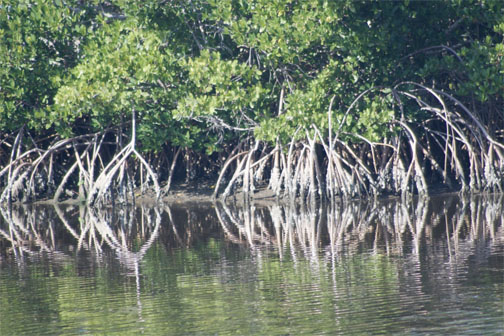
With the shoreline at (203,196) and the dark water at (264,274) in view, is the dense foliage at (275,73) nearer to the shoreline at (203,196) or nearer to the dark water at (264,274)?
the shoreline at (203,196)

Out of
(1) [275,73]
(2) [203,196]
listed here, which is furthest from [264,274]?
(2) [203,196]

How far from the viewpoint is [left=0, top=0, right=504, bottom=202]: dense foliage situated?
12719 mm

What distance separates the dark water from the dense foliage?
63.1 inches

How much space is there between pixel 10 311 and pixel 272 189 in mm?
8425

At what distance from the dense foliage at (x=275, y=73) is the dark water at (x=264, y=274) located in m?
1.60

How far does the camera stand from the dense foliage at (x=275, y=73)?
12.7 m

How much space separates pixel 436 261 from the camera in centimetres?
773

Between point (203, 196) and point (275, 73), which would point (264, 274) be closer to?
point (275, 73)

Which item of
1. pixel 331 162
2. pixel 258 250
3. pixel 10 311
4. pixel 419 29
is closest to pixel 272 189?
pixel 331 162

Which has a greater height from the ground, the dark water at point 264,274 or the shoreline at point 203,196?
the shoreline at point 203,196

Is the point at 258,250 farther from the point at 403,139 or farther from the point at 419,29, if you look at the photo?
the point at 403,139

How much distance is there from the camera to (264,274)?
7508 millimetres

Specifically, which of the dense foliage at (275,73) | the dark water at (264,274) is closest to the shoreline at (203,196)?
the dense foliage at (275,73)

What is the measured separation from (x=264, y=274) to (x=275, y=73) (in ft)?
21.8
